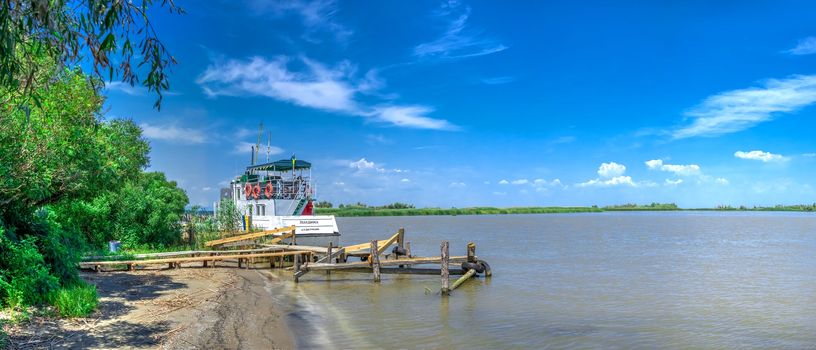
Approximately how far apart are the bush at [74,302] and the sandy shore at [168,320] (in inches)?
10.4

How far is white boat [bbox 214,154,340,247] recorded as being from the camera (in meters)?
35.1

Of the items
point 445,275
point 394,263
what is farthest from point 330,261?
point 445,275

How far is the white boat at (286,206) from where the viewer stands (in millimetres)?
35062

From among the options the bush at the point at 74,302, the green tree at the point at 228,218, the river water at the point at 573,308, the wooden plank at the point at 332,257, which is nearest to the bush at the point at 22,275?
the bush at the point at 74,302

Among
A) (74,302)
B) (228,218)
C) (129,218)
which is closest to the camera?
(74,302)

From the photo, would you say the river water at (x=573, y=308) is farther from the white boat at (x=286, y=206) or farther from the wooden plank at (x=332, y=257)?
the white boat at (x=286, y=206)

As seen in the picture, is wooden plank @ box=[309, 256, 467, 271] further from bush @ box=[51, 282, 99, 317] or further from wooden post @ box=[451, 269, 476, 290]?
bush @ box=[51, 282, 99, 317]

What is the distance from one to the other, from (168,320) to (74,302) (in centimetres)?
192

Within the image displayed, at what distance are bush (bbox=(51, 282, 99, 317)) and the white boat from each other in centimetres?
2305

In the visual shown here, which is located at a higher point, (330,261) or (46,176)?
(46,176)

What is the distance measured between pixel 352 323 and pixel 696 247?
1520 inches

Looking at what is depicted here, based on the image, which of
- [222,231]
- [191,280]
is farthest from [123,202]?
[191,280]

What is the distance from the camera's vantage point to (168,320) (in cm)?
1167

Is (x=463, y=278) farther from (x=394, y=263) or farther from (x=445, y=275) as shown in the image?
(x=394, y=263)
